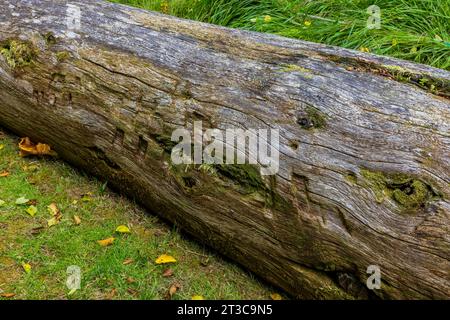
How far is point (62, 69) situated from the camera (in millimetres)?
3475

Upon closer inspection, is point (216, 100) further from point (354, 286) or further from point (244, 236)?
point (354, 286)

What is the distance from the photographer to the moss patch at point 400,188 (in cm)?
228

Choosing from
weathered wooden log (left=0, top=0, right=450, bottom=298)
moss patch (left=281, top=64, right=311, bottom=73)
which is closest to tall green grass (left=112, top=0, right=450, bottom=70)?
weathered wooden log (left=0, top=0, right=450, bottom=298)

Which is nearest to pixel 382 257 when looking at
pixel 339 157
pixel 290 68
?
pixel 339 157

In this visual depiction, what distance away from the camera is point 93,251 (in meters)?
3.12

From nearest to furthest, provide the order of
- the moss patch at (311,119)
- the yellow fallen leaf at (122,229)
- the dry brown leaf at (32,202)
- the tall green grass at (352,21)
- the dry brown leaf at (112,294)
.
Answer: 1. the moss patch at (311,119)
2. the dry brown leaf at (112,294)
3. the yellow fallen leaf at (122,229)
4. the dry brown leaf at (32,202)
5. the tall green grass at (352,21)

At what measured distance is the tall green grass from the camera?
170 inches

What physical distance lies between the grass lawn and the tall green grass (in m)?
2.37

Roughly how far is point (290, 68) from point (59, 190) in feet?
6.25

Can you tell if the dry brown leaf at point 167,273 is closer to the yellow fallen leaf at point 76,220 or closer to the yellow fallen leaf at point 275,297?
the yellow fallen leaf at point 275,297

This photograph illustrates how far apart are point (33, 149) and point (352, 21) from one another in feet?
9.96

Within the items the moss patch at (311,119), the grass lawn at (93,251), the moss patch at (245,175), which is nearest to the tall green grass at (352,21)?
the moss patch at (311,119)

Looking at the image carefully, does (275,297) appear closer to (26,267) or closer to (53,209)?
(26,267)

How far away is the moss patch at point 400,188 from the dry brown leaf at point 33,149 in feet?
8.31
